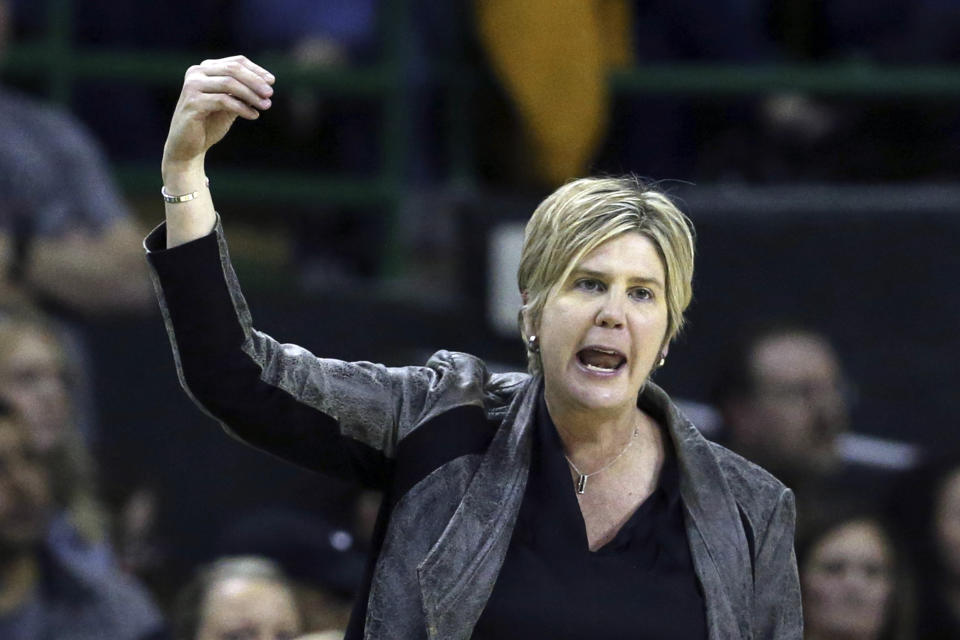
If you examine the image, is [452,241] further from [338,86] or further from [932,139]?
[932,139]

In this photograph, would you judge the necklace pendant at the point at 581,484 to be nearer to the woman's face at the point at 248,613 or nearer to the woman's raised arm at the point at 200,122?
the woman's raised arm at the point at 200,122

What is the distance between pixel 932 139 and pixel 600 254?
144 inches

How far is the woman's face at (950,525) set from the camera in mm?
5363

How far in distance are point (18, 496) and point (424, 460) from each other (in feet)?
8.49

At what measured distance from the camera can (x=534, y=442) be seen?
2.80 meters

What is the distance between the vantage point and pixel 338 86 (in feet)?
19.1

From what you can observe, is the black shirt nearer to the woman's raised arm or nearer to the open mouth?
the open mouth

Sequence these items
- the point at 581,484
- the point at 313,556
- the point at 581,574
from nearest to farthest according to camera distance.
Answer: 1. the point at 581,574
2. the point at 581,484
3. the point at 313,556

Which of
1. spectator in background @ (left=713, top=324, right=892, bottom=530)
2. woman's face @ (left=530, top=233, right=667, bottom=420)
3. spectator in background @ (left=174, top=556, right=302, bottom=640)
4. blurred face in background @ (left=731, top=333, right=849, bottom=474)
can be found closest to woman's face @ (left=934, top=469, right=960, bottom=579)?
spectator in background @ (left=713, top=324, right=892, bottom=530)

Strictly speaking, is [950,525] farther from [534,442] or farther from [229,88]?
→ [229,88]

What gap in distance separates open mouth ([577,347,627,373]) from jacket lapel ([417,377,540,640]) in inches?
6.3

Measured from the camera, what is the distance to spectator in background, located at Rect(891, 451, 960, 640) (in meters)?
5.34

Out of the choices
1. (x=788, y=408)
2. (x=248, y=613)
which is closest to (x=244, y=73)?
(x=248, y=613)

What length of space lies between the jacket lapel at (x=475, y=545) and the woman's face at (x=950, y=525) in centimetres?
295
